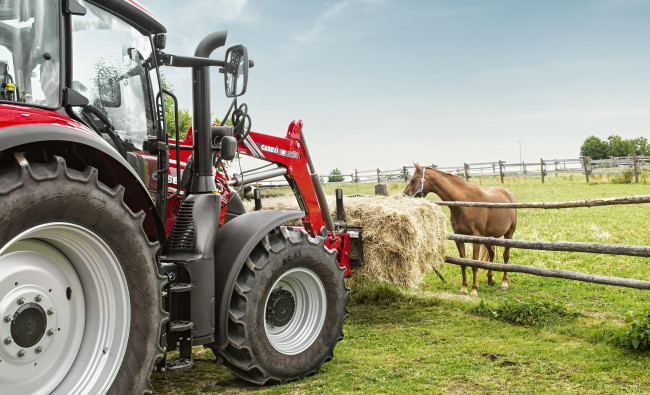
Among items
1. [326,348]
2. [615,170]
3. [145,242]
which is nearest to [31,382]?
[145,242]

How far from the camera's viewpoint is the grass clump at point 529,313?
6477mm

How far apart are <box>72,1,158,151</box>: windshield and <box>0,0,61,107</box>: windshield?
0.18 meters

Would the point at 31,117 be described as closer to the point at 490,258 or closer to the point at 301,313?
the point at 301,313

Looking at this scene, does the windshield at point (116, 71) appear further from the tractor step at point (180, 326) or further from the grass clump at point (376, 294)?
the grass clump at point (376, 294)

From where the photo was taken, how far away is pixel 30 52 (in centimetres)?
306

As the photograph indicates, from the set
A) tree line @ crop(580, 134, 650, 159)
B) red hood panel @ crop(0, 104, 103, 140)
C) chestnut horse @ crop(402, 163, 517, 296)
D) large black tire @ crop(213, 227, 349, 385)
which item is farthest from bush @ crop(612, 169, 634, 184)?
tree line @ crop(580, 134, 650, 159)

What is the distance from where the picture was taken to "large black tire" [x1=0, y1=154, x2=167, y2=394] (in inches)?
103

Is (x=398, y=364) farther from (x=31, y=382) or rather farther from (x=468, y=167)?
(x=468, y=167)

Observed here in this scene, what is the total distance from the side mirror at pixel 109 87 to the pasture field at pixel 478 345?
218 cm

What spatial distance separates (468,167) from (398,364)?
111 feet

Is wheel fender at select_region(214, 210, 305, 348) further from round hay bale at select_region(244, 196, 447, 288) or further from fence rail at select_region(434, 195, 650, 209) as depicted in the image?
fence rail at select_region(434, 195, 650, 209)

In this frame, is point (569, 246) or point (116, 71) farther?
point (569, 246)

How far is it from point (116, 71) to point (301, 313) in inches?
91.3

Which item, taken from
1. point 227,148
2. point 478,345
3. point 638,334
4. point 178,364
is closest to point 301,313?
point 178,364
